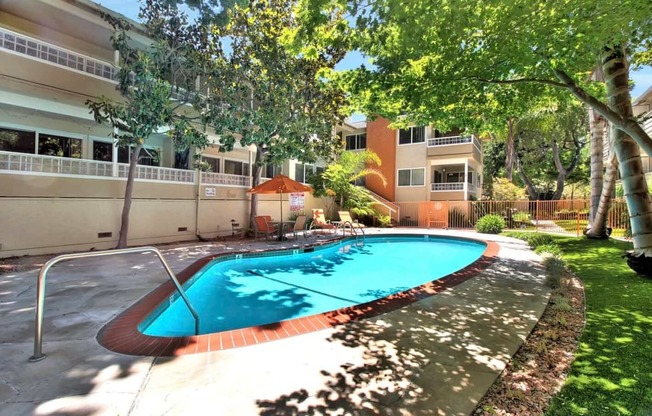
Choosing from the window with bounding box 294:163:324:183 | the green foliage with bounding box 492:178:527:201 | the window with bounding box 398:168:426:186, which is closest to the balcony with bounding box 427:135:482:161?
the window with bounding box 398:168:426:186

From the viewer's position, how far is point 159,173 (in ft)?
45.0

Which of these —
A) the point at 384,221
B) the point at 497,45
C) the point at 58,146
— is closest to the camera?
the point at 497,45

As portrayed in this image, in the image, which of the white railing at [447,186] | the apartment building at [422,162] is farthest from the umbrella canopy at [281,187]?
the white railing at [447,186]

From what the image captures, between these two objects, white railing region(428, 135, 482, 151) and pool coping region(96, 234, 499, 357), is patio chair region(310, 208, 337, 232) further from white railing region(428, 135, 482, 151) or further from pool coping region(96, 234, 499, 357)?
pool coping region(96, 234, 499, 357)

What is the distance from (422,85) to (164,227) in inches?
449

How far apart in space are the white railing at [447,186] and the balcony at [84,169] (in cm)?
1541

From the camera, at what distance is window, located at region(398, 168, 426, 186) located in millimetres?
24714

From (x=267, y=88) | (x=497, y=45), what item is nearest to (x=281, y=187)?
(x=267, y=88)

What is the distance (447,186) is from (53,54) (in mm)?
22147

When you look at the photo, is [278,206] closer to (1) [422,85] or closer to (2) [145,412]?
(1) [422,85]

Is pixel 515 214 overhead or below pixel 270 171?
below

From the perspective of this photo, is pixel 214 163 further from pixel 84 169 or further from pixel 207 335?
pixel 207 335

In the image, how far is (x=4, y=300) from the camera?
5.65 meters

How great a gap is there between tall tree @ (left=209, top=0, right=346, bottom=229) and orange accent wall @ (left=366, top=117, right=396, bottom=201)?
35.7 ft
